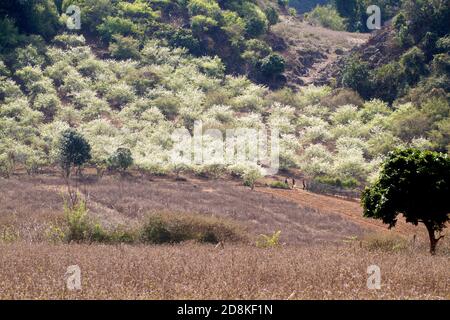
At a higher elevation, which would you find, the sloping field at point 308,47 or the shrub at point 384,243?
the sloping field at point 308,47

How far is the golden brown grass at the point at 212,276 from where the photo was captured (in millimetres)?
7465

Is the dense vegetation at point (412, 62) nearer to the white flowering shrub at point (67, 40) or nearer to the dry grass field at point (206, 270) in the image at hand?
the white flowering shrub at point (67, 40)

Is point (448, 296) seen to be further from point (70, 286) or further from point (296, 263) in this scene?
point (70, 286)

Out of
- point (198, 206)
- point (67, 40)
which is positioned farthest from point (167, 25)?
point (198, 206)

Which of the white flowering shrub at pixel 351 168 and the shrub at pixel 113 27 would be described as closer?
the white flowering shrub at pixel 351 168

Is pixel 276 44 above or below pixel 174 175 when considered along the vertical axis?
above

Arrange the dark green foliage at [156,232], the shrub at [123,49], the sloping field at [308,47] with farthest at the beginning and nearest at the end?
the sloping field at [308,47]
the shrub at [123,49]
the dark green foliage at [156,232]

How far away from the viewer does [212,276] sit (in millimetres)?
8695

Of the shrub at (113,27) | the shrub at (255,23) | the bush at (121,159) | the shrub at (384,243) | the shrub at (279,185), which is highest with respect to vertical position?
the shrub at (255,23)

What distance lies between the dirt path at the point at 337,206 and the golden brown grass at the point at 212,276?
18537mm

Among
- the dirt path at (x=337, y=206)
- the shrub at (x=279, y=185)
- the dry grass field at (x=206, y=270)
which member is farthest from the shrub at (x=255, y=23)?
the dry grass field at (x=206, y=270)

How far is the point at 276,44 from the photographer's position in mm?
74562

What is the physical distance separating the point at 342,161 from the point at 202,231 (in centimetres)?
2727
